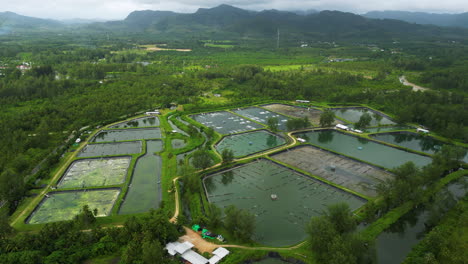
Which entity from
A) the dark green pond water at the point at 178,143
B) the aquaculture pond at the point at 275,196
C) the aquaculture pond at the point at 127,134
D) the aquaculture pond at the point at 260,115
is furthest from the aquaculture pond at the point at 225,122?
the aquaculture pond at the point at 275,196


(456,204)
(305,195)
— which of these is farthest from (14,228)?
(456,204)

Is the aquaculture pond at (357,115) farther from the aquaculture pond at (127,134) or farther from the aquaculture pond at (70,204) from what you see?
the aquaculture pond at (70,204)

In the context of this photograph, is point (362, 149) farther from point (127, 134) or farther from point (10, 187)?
point (10, 187)

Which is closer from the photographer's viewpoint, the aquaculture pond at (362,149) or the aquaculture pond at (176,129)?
the aquaculture pond at (362,149)

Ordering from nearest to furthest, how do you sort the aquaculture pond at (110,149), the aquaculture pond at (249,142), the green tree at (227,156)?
1. the green tree at (227,156)
2. the aquaculture pond at (110,149)
3. the aquaculture pond at (249,142)

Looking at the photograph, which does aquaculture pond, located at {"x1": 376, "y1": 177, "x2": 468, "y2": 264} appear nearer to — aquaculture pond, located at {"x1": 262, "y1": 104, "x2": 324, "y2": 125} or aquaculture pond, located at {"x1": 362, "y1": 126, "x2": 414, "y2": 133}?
aquaculture pond, located at {"x1": 362, "y1": 126, "x2": 414, "y2": 133}

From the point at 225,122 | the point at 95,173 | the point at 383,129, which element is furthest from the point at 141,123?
the point at 383,129

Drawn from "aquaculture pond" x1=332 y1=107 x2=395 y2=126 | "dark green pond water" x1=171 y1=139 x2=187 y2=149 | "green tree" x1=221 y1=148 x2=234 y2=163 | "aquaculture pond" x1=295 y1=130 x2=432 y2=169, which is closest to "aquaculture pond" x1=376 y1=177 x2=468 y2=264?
"aquaculture pond" x1=295 y1=130 x2=432 y2=169
